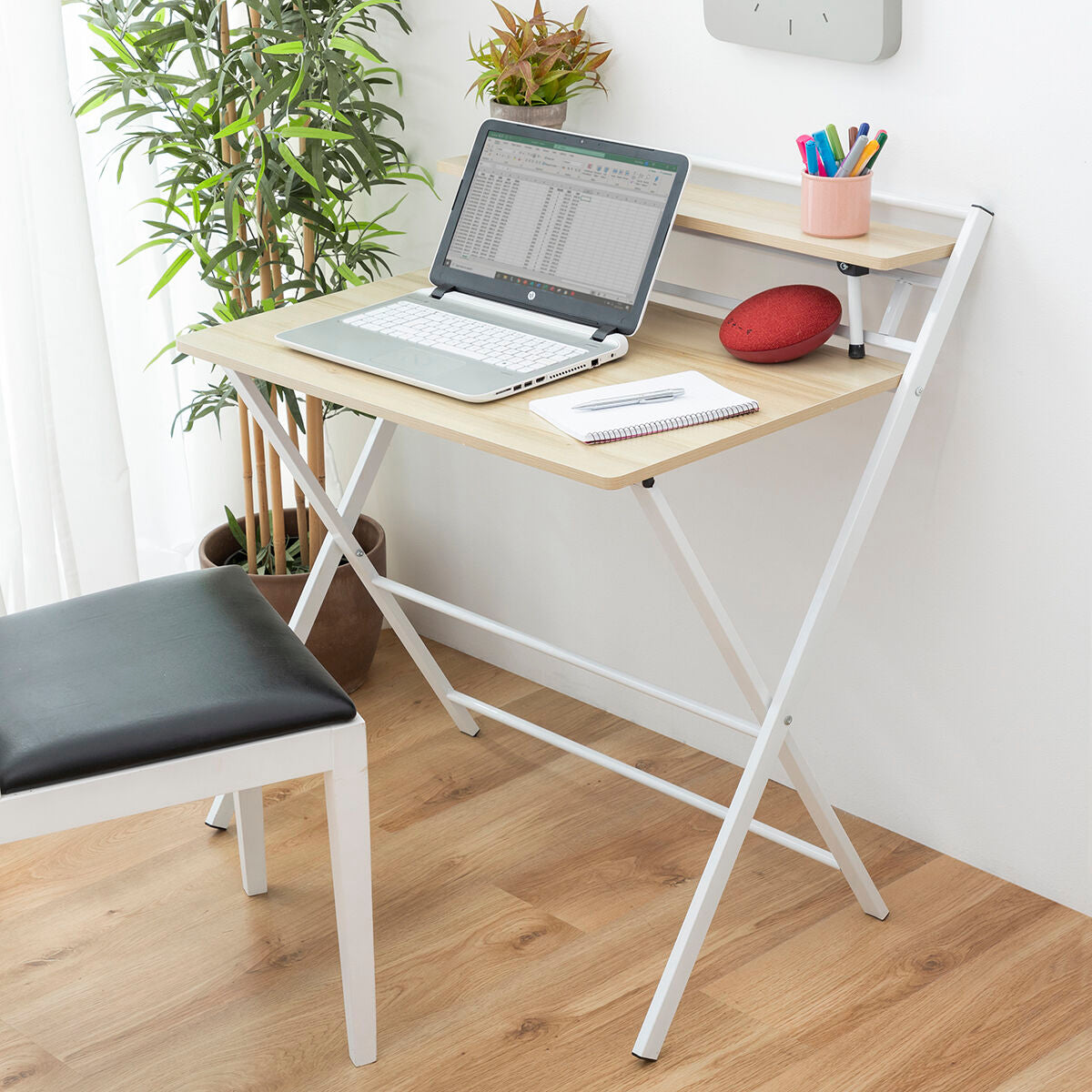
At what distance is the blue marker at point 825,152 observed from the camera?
1854 mm

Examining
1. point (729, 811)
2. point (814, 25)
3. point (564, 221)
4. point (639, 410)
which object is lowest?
point (729, 811)

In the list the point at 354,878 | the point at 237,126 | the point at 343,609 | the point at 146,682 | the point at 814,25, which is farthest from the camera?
the point at 343,609

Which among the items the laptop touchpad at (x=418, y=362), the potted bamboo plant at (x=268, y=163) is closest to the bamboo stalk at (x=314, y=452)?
the potted bamboo plant at (x=268, y=163)

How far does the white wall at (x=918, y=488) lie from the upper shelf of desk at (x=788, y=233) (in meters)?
0.08

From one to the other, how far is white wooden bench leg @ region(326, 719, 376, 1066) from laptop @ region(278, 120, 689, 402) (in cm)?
44

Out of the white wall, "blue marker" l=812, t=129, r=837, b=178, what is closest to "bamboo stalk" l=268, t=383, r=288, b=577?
the white wall

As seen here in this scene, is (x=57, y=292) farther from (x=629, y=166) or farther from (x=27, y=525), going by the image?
(x=629, y=166)

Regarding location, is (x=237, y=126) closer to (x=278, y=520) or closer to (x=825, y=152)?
(x=278, y=520)

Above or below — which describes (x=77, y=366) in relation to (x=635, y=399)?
below

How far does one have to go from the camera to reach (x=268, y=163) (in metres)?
2.33

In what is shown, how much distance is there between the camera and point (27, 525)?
8.55 feet

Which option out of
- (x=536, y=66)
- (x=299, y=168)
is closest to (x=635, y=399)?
(x=536, y=66)

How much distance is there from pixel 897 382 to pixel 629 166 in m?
0.45

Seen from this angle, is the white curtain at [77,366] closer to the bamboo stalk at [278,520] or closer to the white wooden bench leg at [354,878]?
the bamboo stalk at [278,520]
